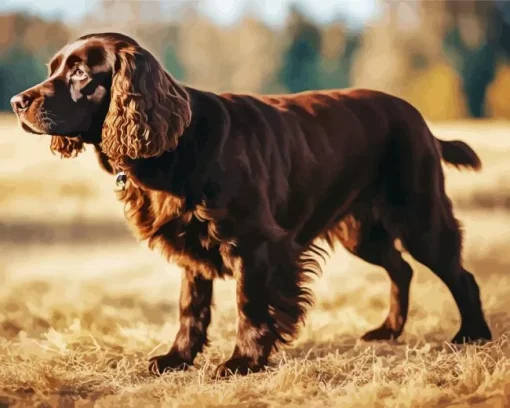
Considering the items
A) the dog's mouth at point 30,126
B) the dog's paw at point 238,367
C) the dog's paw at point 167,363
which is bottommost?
the dog's paw at point 167,363

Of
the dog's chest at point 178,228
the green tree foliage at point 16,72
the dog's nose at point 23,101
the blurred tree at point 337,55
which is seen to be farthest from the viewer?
the blurred tree at point 337,55

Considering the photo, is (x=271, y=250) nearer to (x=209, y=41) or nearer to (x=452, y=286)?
(x=452, y=286)

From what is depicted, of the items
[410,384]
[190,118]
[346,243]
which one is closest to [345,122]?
[346,243]

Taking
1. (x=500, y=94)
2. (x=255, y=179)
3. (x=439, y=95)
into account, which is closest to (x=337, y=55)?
(x=439, y=95)

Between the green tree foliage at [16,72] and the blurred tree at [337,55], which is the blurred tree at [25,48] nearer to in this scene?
the green tree foliage at [16,72]

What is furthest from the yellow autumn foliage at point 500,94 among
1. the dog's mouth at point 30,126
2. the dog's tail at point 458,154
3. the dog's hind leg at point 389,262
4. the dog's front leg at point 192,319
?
the dog's mouth at point 30,126

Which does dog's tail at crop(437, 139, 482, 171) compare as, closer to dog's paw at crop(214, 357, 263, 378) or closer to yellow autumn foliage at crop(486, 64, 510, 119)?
yellow autumn foliage at crop(486, 64, 510, 119)

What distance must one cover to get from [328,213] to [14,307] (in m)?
1.32

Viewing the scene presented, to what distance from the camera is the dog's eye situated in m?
2.44

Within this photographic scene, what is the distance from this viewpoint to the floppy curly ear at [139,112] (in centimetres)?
241

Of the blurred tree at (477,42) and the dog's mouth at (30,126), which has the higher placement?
the blurred tree at (477,42)

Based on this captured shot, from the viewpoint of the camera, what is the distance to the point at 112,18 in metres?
3.33

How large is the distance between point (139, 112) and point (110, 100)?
127mm

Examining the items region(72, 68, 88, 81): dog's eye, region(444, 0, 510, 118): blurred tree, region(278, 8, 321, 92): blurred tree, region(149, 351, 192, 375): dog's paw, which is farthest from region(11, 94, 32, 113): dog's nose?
region(444, 0, 510, 118): blurred tree
